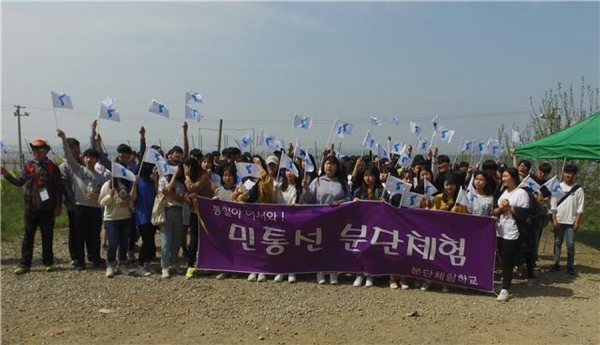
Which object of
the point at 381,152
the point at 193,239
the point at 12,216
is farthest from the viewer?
the point at 12,216

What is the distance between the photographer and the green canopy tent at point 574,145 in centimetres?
775

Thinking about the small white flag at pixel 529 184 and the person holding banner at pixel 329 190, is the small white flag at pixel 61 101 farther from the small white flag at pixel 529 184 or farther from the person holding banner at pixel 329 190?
the small white flag at pixel 529 184

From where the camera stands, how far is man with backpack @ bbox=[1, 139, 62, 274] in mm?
6555

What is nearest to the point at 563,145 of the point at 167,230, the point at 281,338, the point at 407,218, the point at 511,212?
the point at 511,212

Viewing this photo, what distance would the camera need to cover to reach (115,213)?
641 centimetres

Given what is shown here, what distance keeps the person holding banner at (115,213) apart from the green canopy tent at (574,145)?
7.48m

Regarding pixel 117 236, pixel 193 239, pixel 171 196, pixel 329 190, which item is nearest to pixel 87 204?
pixel 117 236

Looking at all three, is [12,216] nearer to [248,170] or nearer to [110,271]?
[110,271]

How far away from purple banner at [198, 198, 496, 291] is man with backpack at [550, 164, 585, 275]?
2.32 metres

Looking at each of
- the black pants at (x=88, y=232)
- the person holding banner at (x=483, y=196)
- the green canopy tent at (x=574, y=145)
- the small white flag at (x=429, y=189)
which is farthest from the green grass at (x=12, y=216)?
the green canopy tent at (x=574, y=145)

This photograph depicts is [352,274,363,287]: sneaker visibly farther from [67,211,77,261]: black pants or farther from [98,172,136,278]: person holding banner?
[67,211,77,261]: black pants

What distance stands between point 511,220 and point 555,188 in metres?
1.95

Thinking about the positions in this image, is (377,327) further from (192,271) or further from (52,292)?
(52,292)

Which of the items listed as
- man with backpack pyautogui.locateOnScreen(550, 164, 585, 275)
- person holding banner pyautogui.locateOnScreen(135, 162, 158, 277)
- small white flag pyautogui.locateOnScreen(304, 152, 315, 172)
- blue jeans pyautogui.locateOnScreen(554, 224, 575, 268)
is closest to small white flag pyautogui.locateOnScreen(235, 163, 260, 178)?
small white flag pyautogui.locateOnScreen(304, 152, 315, 172)
